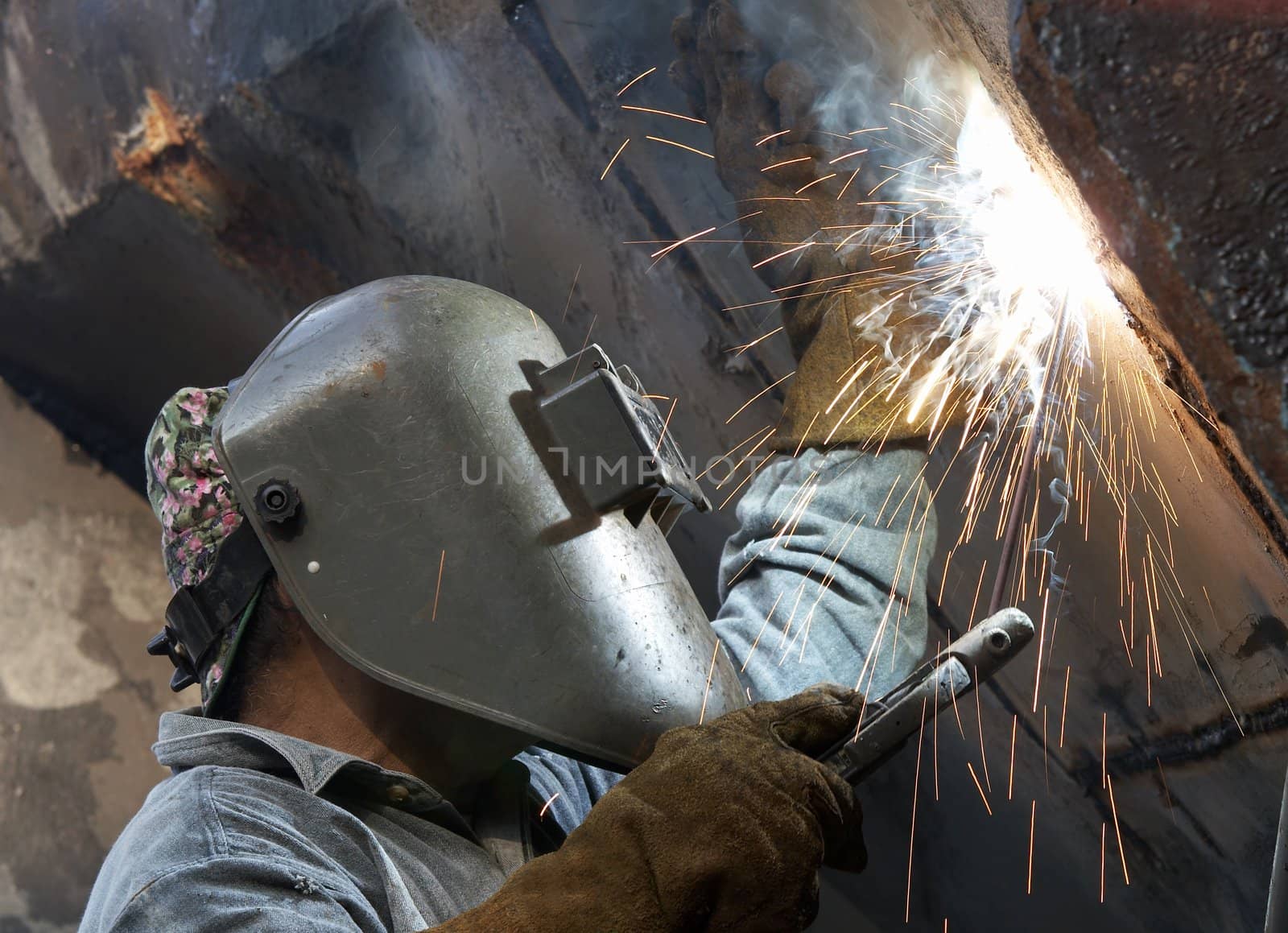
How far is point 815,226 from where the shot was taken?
169cm

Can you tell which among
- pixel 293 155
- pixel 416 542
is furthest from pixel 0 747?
pixel 416 542

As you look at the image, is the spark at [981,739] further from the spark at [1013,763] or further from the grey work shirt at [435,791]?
the grey work shirt at [435,791]

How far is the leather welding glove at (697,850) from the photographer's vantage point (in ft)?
3.75

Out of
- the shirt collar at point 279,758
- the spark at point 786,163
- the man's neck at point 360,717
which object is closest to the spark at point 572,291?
the spark at point 786,163

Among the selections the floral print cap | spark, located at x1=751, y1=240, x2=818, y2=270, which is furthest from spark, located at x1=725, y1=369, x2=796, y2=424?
the floral print cap

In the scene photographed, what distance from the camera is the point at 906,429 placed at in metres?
1.68

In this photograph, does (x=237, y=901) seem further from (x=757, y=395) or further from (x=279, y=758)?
(x=757, y=395)

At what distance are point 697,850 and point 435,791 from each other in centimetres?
45

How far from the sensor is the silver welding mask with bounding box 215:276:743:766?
1419 millimetres

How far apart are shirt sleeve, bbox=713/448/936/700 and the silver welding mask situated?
224 millimetres

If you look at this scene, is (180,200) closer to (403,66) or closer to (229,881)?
(403,66)

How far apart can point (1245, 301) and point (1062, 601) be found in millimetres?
939

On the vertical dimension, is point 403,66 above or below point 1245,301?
above

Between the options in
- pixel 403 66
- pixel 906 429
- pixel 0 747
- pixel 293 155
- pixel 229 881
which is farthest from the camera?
pixel 0 747
